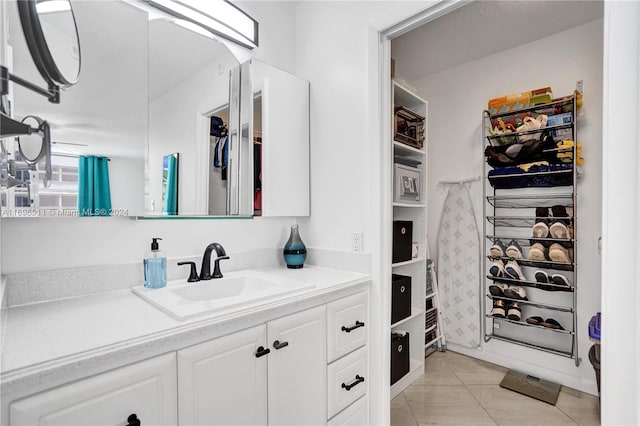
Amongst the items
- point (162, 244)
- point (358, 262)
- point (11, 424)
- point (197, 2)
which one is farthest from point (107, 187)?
point (358, 262)

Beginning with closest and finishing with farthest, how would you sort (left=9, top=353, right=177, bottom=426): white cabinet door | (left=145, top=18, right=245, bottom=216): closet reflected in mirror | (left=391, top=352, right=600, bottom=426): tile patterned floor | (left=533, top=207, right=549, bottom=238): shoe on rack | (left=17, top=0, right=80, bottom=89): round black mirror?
(left=17, top=0, right=80, bottom=89): round black mirror → (left=9, top=353, right=177, bottom=426): white cabinet door → (left=145, top=18, right=245, bottom=216): closet reflected in mirror → (left=391, top=352, right=600, bottom=426): tile patterned floor → (left=533, top=207, right=549, bottom=238): shoe on rack

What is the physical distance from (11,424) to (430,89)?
3.38 meters

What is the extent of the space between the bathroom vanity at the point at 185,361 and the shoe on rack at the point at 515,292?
4.99 ft

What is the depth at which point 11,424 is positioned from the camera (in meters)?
0.71

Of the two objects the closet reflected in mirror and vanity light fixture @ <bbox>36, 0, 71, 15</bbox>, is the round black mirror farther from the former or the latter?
the closet reflected in mirror

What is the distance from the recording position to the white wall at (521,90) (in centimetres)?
223

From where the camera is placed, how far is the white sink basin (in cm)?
109

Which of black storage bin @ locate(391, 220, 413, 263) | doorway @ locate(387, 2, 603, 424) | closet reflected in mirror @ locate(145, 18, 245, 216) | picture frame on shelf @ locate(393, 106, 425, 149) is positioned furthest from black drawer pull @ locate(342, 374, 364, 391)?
picture frame on shelf @ locate(393, 106, 425, 149)

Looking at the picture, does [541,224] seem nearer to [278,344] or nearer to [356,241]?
[356,241]

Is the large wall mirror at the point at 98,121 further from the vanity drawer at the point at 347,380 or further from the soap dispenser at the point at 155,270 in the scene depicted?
the vanity drawer at the point at 347,380

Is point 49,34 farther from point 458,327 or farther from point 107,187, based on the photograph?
point 458,327

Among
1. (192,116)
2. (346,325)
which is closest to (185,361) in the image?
(346,325)

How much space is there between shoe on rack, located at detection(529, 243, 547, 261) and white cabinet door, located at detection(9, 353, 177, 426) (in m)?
2.44

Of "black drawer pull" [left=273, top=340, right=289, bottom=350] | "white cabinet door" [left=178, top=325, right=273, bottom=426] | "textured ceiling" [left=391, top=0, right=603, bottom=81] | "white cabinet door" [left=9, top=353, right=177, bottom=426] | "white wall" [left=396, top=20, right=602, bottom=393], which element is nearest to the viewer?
"white cabinet door" [left=9, top=353, right=177, bottom=426]
